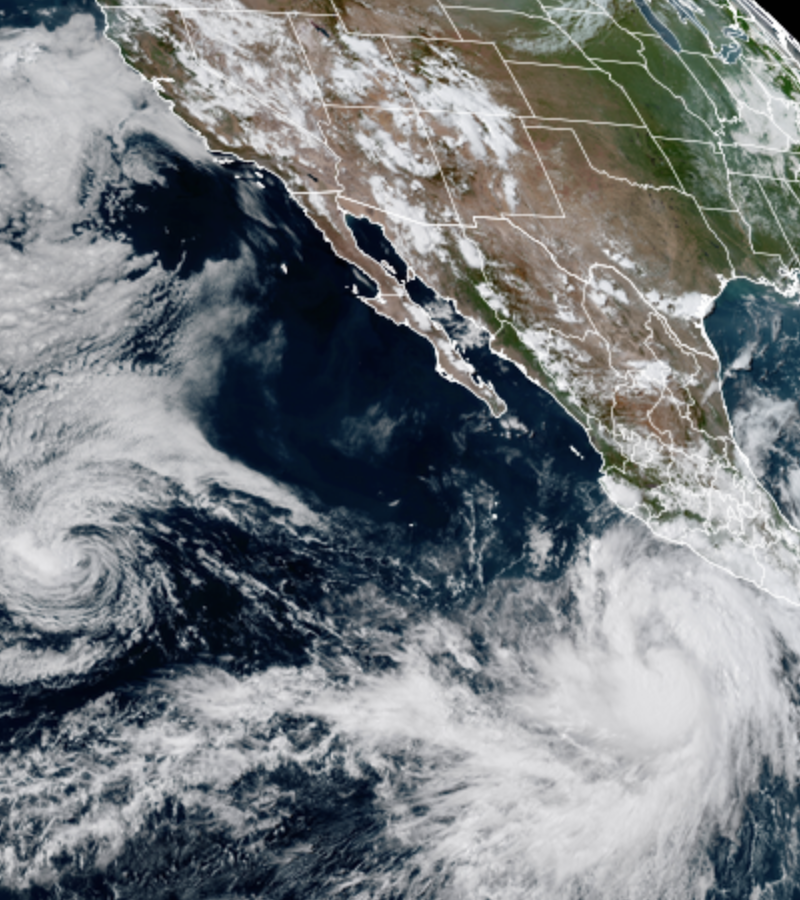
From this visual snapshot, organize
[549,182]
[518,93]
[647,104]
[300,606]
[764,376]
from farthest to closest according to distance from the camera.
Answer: [647,104] < [518,93] < [549,182] < [764,376] < [300,606]

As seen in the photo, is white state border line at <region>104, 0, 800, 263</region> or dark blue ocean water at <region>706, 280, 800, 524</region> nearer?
dark blue ocean water at <region>706, 280, 800, 524</region>

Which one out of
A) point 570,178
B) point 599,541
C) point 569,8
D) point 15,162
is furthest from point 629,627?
point 569,8

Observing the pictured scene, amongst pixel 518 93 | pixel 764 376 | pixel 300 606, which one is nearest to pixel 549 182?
pixel 518 93

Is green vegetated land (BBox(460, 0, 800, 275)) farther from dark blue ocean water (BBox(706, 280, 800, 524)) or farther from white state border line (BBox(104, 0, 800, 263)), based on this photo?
dark blue ocean water (BBox(706, 280, 800, 524))

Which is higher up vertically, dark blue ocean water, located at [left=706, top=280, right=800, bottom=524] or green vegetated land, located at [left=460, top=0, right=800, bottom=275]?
green vegetated land, located at [left=460, top=0, right=800, bottom=275]

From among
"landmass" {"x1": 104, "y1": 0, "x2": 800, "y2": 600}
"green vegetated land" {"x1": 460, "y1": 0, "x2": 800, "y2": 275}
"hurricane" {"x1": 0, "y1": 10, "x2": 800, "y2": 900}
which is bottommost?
"hurricane" {"x1": 0, "y1": 10, "x2": 800, "y2": 900}

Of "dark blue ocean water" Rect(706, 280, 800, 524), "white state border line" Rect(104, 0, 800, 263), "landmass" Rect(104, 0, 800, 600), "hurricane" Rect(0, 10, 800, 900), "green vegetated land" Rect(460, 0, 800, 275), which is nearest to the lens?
"hurricane" Rect(0, 10, 800, 900)

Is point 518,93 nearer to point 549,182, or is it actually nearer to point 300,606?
point 549,182

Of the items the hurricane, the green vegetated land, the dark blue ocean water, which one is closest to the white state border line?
the green vegetated land

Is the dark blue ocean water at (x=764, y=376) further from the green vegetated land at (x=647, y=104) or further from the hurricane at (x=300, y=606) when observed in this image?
the hurricane at (x=300, y=606)
